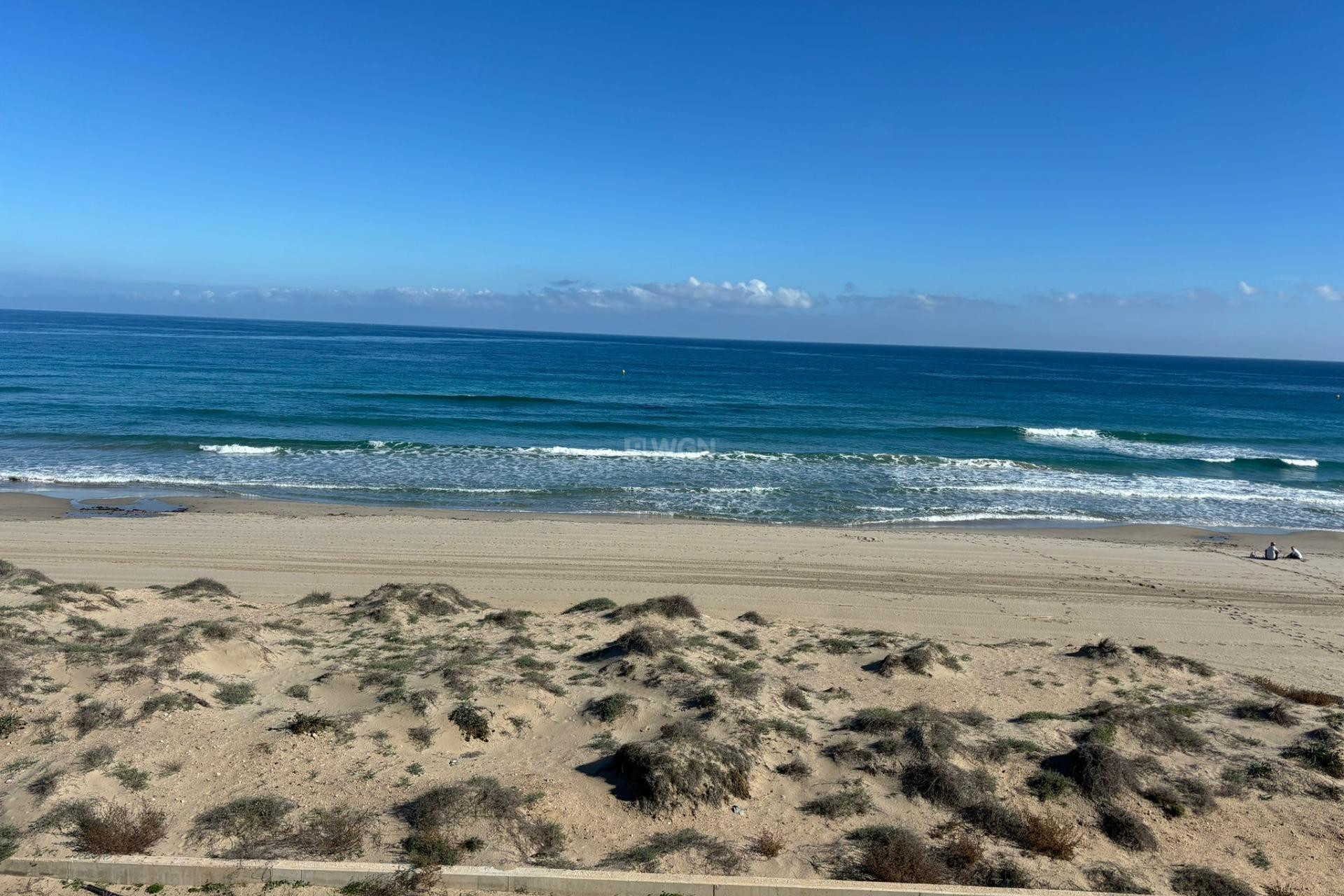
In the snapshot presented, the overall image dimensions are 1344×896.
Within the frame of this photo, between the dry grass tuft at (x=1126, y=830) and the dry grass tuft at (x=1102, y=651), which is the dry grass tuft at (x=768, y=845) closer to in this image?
the dry grass tuft at (x=1126, y=830)

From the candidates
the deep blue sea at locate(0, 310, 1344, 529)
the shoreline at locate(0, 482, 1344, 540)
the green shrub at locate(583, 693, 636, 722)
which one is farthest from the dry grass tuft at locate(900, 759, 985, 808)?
the deep blue sea at locate(0, 310, 1344, 529)

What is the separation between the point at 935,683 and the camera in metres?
9.70

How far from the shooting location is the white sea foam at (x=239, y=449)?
96.1 feet

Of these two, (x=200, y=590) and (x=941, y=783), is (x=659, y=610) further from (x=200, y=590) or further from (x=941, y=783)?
(x=200, y=590)

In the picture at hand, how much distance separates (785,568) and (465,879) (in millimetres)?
11987

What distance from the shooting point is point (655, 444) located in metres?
34.3

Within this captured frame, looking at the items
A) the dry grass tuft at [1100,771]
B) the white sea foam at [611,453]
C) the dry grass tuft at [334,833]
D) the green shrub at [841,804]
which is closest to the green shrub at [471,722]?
the dry grass tuft at [334,833]

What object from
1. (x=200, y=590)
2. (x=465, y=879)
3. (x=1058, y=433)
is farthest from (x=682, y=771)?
(x=1058, y=433)

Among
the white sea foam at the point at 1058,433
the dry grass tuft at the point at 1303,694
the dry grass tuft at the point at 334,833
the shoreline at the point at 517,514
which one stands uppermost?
the white sea foam at the point at 1058,433

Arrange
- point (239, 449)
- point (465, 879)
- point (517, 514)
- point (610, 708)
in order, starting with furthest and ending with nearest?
1. point (239, 449)
2. point (517, 514)
3. point (610, 708)
4. point (465, 879)

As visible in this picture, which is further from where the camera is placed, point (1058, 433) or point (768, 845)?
point (1058, 433)

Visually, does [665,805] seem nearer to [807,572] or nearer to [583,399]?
[807,572]

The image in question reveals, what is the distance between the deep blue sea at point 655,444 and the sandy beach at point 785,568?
2792 millimetres

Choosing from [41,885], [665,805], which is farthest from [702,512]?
[41,885]
